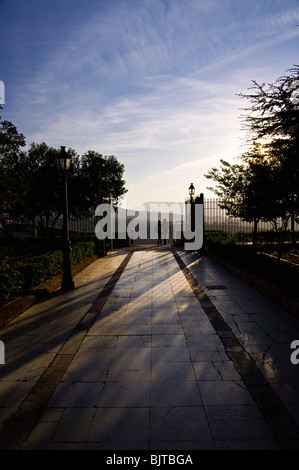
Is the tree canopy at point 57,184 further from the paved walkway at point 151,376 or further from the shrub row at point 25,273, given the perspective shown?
the paved walkway at point 151,376

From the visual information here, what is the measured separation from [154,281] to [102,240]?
6.75 m

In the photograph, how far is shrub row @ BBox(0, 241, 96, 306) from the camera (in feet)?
20.4

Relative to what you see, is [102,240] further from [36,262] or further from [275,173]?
[275,173]

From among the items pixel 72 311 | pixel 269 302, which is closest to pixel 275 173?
pixel 269 302

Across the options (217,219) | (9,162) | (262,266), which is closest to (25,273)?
(9,162)

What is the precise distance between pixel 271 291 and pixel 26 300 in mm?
6342

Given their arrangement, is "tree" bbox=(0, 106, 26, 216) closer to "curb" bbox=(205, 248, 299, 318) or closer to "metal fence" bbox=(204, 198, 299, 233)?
"curb" bbox=(205, 248, 299, 318)

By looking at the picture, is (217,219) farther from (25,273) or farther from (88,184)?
(25,273)

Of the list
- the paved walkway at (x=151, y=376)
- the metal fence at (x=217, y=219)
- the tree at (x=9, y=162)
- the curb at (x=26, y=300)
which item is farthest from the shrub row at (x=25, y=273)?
the metal fence at (x=217, y=219)

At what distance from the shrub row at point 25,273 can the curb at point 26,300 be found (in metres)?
0.19

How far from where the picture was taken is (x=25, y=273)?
24.1 feet

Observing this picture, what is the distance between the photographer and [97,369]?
4027 millimetres

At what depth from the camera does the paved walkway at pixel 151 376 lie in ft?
9.16

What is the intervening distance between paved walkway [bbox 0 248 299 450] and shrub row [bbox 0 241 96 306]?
2.14 feet
